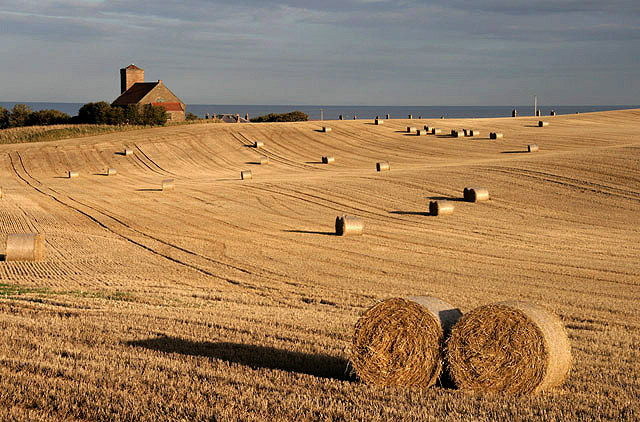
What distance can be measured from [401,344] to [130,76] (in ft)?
412

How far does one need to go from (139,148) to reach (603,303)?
1739 inches

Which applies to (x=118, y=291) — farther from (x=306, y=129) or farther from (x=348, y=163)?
(x=306, y=129)

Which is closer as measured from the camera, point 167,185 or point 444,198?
point 444,198

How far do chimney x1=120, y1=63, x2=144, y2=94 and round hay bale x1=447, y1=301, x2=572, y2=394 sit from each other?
125 metres

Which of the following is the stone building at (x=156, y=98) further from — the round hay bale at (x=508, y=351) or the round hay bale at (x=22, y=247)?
the round hay bale at (x=508, y=351)

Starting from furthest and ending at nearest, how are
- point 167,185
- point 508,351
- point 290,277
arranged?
1. point 167,185
2. point 290,277
3. point 508,351

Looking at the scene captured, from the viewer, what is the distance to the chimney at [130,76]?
127 meters

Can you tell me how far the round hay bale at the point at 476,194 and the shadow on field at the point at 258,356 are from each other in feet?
69.2

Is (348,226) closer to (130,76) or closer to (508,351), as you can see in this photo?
(508,351)

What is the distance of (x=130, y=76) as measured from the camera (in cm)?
12706

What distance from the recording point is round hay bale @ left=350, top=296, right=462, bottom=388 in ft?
27.9

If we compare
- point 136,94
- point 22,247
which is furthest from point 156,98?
point 22,247

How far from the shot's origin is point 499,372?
27.3ft

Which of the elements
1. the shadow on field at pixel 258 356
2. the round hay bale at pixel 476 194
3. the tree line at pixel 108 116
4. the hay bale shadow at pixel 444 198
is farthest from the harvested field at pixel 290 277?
the tree line at pixel 108 116
